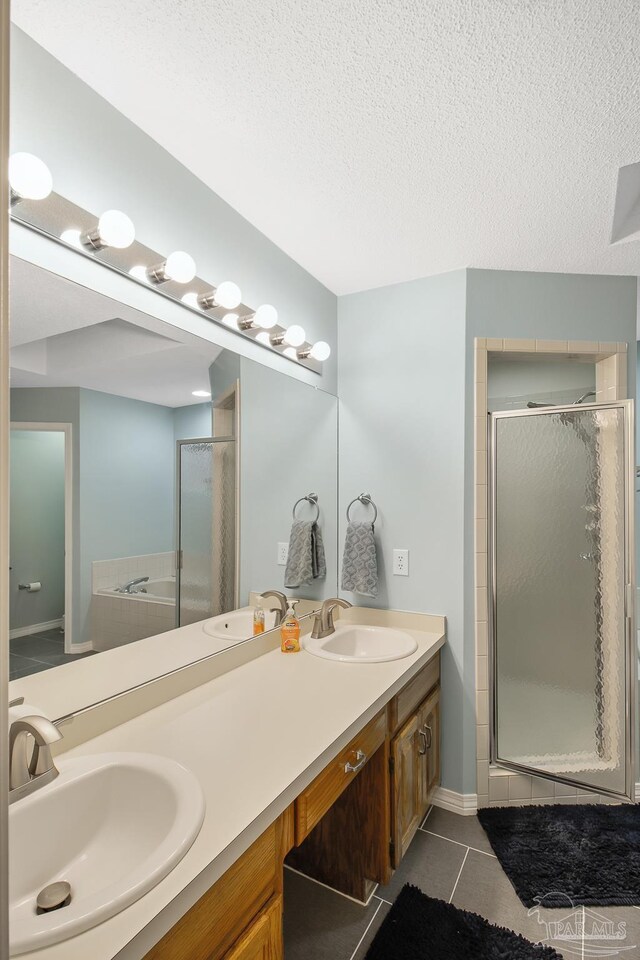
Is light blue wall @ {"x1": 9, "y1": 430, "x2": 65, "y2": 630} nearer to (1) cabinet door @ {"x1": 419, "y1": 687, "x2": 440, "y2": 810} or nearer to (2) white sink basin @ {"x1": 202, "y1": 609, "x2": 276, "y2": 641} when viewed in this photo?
(2) white sink basin @ {"x1": 202, "y1": 609, "x2": 276, "y2": 641}

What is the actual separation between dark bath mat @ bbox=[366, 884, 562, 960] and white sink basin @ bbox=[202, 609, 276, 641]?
99 centimetres

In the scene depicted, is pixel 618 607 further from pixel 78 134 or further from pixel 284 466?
pixel 78 134

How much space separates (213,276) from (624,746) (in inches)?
92.3

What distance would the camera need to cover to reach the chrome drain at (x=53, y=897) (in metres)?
0.83

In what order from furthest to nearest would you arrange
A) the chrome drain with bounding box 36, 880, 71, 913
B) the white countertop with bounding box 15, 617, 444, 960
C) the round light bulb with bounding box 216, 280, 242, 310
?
the round light bulb with bounding box 216, 280, 242, 310, the chrome drain with bounding box 36, 880, 71, 913, the white countertop with bounding box 15, 617, 444, 960

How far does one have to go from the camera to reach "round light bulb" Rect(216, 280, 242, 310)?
1617 millimetres

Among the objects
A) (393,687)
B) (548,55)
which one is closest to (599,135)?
(548,55)

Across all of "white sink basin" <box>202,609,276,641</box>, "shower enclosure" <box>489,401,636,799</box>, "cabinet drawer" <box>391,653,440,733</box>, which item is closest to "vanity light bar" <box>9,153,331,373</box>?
"white sink basin" <box>202,609,276,641</box>

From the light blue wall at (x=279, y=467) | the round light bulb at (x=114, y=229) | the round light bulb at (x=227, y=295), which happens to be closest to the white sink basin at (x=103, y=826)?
the light blue wall at (x=279, y=467)

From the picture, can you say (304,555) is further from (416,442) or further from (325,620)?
(416,442)

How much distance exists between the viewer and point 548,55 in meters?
1.16

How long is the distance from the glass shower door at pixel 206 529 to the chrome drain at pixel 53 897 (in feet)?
2.25

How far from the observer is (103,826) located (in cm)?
102

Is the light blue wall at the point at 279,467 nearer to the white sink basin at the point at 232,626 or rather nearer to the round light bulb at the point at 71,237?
the white sink basin at the point at 232,626
